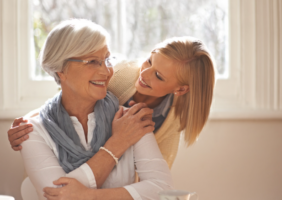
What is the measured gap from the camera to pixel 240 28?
2.52 m

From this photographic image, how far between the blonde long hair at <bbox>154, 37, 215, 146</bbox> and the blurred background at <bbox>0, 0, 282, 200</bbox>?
0.71m

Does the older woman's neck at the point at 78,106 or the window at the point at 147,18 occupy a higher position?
the window at the point at 147,18

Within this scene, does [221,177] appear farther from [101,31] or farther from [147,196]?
[101,31]

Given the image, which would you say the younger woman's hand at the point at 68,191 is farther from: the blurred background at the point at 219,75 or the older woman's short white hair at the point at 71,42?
the blurred background at the point at 219,75

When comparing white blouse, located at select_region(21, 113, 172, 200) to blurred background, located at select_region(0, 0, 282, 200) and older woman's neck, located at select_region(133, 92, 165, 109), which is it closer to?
older woman's neck, located at select_region(133, 92, 165, 109)

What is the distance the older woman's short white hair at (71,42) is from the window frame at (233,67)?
3.44ft

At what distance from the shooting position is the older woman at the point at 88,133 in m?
1.53

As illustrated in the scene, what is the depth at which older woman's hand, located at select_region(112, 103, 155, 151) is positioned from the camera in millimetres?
1639

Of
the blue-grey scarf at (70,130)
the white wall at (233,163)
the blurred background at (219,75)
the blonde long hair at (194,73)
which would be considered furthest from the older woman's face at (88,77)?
the white wall at (233,163)

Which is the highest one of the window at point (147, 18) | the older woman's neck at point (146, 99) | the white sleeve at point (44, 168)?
the window at point (147, 18)

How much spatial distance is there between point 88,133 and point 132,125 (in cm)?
23

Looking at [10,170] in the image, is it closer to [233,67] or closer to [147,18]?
[147,18]

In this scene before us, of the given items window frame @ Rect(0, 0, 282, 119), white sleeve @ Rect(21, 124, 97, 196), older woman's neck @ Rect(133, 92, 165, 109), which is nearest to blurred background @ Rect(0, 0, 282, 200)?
window frame @ Rect(0, 0, 282, 119)

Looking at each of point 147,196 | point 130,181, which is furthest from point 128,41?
point 147,196
